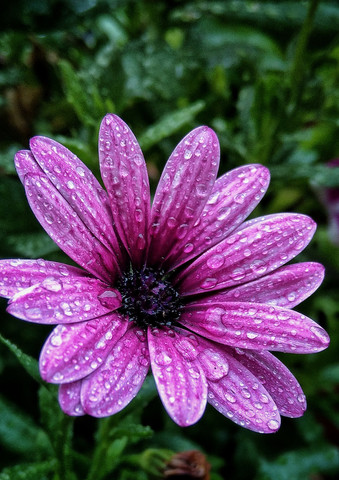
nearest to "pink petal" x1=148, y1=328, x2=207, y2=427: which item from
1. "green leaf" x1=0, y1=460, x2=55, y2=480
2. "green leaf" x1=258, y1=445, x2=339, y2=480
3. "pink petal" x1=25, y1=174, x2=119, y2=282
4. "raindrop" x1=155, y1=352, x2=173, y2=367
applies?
"raindrop" x1=155, y1=352, x2=173, y2=367

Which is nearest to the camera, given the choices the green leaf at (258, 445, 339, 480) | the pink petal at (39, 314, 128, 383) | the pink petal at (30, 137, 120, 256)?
the pink petal at (39, 314, 128, 383)

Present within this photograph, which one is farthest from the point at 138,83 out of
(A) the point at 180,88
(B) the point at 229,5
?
(B) the point at 229,5

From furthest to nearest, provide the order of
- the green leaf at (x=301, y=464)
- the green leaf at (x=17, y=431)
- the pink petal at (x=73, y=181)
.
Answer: the green leaf at (x=301, y=464), the green leaf at (x=17, y=431), the pink petal at (x=73, y=181)

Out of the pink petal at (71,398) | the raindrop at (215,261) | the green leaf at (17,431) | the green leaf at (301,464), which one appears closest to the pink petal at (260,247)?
the raindrop at (215,261)

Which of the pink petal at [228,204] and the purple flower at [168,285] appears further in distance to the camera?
the pink petal at [228,204]

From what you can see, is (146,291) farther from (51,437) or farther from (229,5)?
(229,5)

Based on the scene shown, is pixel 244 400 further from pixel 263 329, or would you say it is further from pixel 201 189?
pixel 201 189

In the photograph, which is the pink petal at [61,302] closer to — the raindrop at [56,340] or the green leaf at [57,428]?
the raindrop at [56,340]

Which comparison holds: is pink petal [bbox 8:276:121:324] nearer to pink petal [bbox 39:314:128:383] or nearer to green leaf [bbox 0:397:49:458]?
pink petal [bbox 39:314:128:383]
